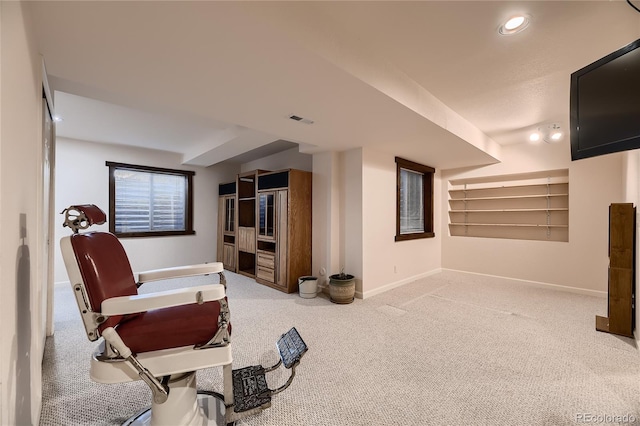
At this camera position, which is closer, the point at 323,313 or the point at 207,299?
the point at 207,299

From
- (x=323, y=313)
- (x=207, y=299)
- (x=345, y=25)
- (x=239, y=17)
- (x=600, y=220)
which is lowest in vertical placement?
(x=323, y=313)

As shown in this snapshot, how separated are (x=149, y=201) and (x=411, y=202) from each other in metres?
5.16

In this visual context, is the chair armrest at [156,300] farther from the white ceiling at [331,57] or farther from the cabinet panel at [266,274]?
the cabinet panel at [266,274]

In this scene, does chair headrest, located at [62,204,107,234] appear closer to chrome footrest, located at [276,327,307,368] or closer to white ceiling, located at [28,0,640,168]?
white ceiling, located at [28,0,640,168]

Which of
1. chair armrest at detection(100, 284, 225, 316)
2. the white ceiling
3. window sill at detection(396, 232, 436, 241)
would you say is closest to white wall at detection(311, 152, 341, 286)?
the white ceiling

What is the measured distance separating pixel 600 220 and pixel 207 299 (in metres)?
5.27

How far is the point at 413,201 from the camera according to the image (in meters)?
5.16

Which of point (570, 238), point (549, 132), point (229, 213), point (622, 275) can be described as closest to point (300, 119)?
point (549, 132)

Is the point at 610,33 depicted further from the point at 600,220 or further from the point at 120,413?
the point at 120,413

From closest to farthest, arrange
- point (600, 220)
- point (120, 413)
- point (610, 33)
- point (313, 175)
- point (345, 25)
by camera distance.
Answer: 1. point (120, 413)
2. point (345, 25)
3. point (610, 33)
4. point (600, 220)
5. point (313, 175)

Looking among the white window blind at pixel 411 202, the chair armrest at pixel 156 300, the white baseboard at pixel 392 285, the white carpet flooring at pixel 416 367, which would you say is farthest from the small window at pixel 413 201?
the chair armrest at pixel 156 300

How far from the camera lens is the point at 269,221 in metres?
4.52

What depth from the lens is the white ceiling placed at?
139 centimetres

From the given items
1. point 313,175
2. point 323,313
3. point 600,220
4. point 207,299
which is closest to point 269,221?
point 313,175
